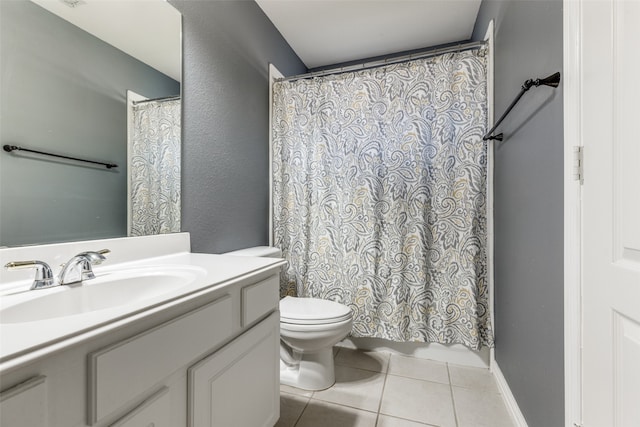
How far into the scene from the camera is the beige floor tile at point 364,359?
1.84m

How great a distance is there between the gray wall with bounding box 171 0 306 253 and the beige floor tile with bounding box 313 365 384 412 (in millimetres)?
980

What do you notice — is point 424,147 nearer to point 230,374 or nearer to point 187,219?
point 187,219

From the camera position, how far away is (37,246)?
85 cm

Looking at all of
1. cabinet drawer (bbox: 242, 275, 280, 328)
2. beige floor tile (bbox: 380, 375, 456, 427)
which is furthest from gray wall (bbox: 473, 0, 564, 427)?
cabinet drawer (bbox: 242, 275, 280, 328)

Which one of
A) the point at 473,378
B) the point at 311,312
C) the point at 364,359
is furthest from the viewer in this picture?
the point at 364,359

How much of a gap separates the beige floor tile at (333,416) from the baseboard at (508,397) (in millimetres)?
632

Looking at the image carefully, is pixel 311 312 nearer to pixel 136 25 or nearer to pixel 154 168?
pixel 154 168

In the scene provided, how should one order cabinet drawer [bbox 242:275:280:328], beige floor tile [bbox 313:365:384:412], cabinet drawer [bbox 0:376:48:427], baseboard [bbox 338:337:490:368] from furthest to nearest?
baseboard [bbox 338:337:490:368], beige floor tile [bbox 313:365:384:412], cabinet drawer [bbox 242:275:280:328], cabinet drawer [bbox 0:376:48:427]

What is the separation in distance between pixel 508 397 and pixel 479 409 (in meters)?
0.16

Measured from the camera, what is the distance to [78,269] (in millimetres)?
812

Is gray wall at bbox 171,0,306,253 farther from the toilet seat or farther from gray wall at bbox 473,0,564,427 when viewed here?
gray wall at bbox 473,0,564,427
